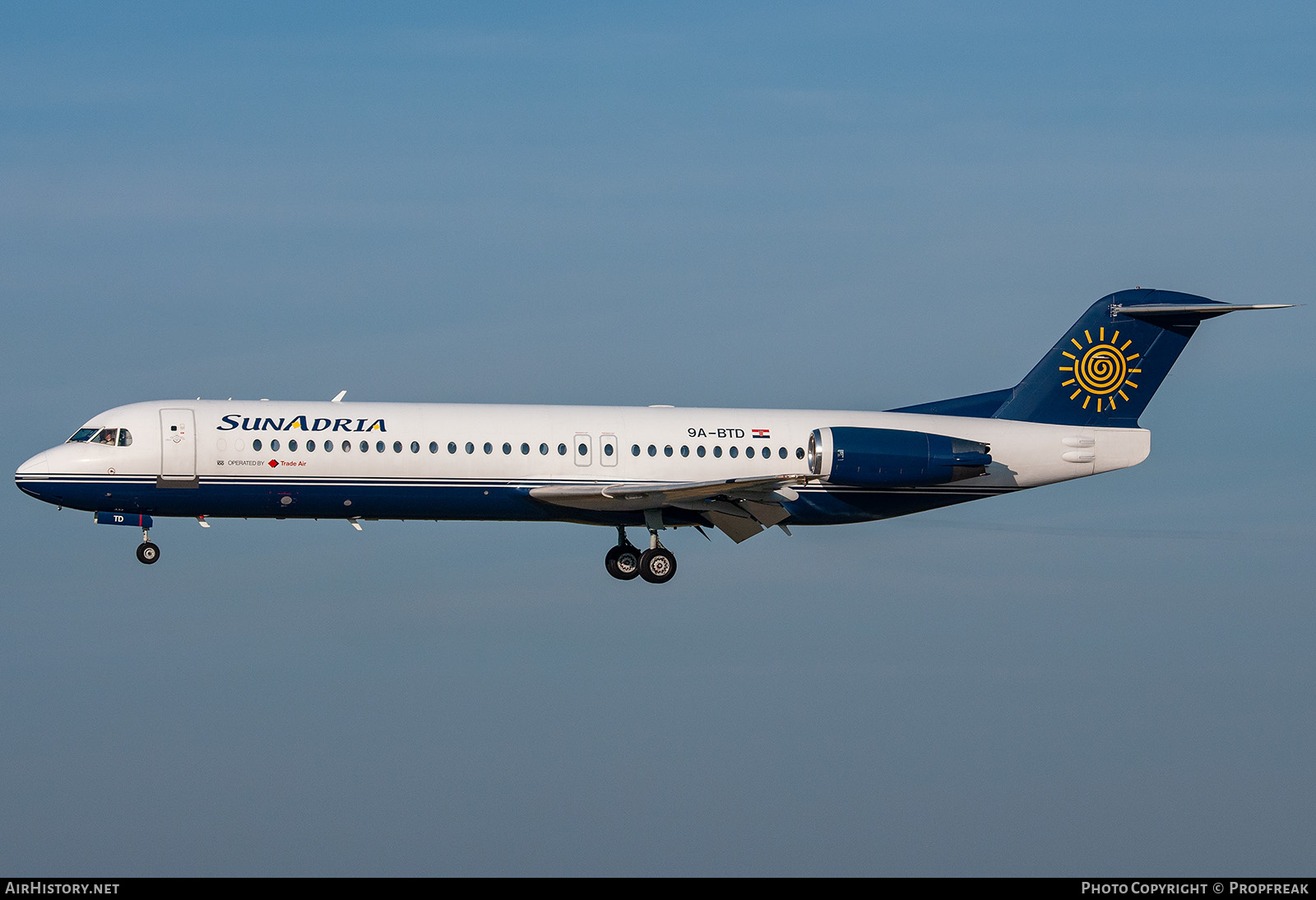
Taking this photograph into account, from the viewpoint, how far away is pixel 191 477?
36.7 meters

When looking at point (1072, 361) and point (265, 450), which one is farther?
point (1072, 361)

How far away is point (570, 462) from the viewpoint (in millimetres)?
37906

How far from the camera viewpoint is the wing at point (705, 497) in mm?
36906

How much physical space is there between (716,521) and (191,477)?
11533 mm

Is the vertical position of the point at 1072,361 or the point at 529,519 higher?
the point at 1072,361

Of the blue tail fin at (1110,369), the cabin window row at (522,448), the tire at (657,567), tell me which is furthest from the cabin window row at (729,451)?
the blue tail fin at (1110,369)

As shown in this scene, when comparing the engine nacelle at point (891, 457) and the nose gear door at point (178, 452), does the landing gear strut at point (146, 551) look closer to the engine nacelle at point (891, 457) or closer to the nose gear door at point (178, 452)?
the nose gear door at point (178, 452)

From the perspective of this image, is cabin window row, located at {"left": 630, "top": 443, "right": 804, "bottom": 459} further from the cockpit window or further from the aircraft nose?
the aircraft nose

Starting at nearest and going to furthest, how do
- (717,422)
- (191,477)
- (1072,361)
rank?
1. (191,477)
2. (717,422)
3. (1072,361)

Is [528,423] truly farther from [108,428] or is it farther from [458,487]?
[108,428]

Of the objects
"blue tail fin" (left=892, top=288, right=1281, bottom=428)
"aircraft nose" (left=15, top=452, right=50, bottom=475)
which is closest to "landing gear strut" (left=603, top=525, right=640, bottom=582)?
"blue tail fin" (left=892, top=288, right=1281, bottom=428)

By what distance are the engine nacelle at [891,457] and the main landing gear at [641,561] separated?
3.87 m

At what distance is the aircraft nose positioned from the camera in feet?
121

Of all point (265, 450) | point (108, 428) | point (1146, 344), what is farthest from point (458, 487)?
point (1146, 344)
